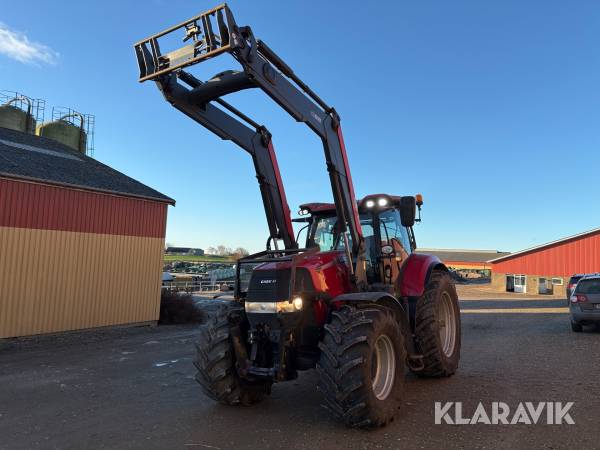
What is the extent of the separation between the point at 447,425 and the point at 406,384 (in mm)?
1667

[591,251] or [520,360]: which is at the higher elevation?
[591,251]

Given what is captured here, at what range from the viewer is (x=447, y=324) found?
7.50 meters

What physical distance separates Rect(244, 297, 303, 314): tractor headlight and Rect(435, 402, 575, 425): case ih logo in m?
1.96

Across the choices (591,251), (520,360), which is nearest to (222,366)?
(520,360)

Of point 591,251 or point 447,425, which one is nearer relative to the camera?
point 447,425

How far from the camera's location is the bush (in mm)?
16062

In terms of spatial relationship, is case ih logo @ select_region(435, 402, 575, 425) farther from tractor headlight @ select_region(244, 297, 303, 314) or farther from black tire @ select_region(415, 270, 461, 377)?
tractor headlight @ select_region(244, 297, 303, 314)

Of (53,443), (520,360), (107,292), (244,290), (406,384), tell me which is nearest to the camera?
(53,443)

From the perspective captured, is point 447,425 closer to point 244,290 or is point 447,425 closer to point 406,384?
point 406,384

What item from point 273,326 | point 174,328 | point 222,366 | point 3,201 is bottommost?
point 174,328

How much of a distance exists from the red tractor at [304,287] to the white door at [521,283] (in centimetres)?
3561

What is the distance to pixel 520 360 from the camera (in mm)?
8391

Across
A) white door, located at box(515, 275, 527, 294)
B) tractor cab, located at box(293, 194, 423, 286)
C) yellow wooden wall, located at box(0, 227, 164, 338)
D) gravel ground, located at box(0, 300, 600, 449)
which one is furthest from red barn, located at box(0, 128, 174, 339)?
white door, located at box(515, 275, 527, 294)

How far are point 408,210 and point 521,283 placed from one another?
37179 millimetres
